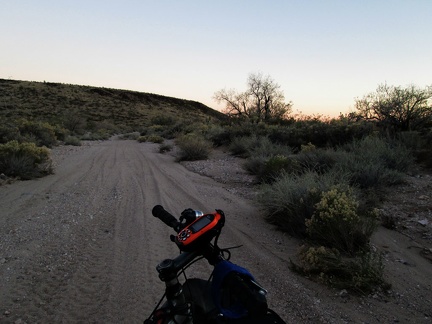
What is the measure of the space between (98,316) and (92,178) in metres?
6.18

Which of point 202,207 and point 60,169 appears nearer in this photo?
point 202,207

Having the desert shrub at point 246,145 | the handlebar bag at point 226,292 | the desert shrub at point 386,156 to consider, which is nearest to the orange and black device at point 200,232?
the handlebar bag at point 226,292

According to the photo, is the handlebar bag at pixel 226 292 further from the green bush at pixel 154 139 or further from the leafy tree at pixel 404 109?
the green bush at pixel 154 139

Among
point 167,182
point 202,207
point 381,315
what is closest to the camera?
point 381,315

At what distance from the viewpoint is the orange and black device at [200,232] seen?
139 centimetres

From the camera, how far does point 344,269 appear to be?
147 inches

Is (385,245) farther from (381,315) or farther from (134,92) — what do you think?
(134,92)

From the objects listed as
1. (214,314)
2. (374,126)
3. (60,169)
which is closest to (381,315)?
(214,314)

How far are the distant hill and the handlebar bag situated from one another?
1880 inches

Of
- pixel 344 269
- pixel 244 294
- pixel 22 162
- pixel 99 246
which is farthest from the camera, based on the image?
pixel 22 162

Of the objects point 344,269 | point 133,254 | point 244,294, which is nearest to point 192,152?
point 133,254

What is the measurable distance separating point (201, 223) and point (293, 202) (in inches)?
171

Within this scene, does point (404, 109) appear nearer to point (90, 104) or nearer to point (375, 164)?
point (375, 164)

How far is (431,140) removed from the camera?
11.1 meters
